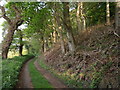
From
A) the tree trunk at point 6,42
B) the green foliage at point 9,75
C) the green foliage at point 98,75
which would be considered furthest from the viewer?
the tree trunk at point 6,42

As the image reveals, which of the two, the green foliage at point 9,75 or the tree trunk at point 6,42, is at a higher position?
the tree trunk at point 6,42

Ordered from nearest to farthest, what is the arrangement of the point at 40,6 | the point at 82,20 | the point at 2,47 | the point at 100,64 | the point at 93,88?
the point at 93,88, the point at 100,64, the point at 40,6, the point at 82,20, the point at 2,47

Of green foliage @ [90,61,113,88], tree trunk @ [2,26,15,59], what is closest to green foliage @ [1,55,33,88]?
green foliage @ [90,61,113,88]

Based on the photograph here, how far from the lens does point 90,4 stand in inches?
457

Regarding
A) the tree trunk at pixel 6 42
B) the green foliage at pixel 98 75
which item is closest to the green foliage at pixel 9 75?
the green foliage at pixel 98 75

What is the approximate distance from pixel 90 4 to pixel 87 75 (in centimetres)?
810

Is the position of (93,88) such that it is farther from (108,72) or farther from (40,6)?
(40,6)

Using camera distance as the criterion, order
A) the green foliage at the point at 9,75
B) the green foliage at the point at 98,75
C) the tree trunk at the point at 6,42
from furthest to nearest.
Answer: the tree trunk at the point at 6,42, the green foliage at the point at 98,75, the green foliage at the point at 9,75

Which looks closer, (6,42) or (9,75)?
(9,75)

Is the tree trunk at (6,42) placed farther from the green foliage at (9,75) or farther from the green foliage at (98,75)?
the green foliage at (98,75)

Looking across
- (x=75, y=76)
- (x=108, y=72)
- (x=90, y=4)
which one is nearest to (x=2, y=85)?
(x=75, y=76)

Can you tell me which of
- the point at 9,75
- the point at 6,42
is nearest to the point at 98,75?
the point at 9,75

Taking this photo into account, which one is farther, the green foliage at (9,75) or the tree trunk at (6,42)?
the tree trunk at (6,42)

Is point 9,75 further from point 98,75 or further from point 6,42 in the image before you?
point 6,42
